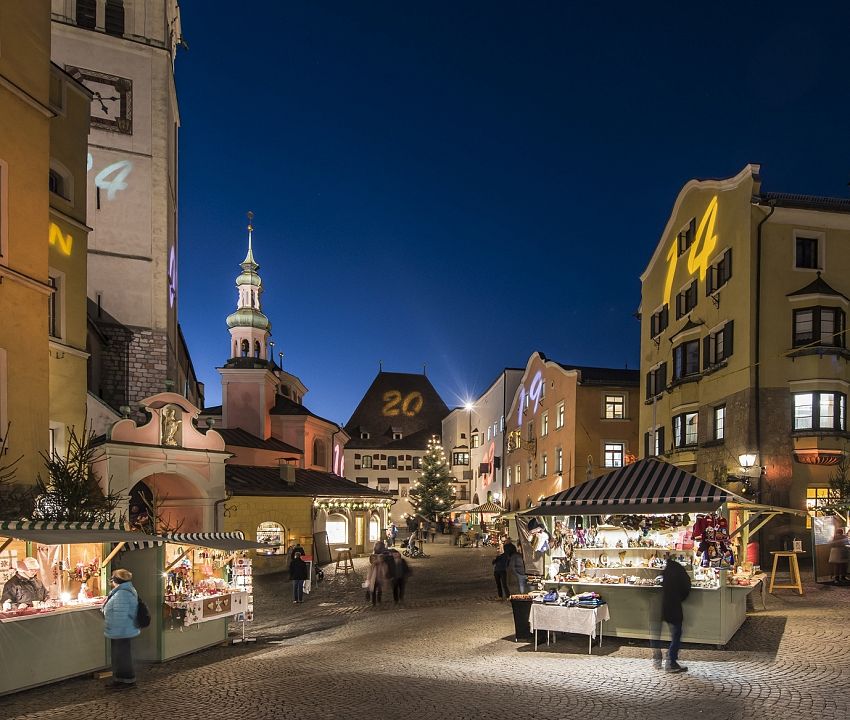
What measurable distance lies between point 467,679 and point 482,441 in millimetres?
58274

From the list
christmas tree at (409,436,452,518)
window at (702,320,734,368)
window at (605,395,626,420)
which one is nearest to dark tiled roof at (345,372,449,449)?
christmas tree at (409,436,452,518)

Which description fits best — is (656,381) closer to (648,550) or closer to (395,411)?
(648,550)

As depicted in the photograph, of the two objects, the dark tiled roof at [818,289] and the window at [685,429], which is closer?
the dark tiled roof at [818,289]

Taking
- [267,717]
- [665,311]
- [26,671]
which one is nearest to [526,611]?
[267,717]

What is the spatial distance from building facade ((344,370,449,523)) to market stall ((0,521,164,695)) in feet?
222

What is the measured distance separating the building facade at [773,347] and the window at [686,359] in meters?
0.69

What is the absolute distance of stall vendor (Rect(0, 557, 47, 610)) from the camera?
440 inches

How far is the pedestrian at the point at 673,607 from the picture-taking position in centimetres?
1163

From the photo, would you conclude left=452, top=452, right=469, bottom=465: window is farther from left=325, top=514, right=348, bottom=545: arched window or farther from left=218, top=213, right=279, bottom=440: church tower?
left=325, top=514, right=348, bottom=545: arched window

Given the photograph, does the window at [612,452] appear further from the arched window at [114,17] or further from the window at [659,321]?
the arched window at [114,17]

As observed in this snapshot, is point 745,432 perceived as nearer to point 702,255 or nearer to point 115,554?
point 702,255

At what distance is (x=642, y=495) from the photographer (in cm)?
1548

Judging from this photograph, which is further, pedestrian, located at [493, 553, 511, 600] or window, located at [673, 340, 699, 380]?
window, located at [673, 340, 699, 380]

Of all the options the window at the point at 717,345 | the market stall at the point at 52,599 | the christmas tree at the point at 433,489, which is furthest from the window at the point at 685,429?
the christmas tree at the point at 433,489
